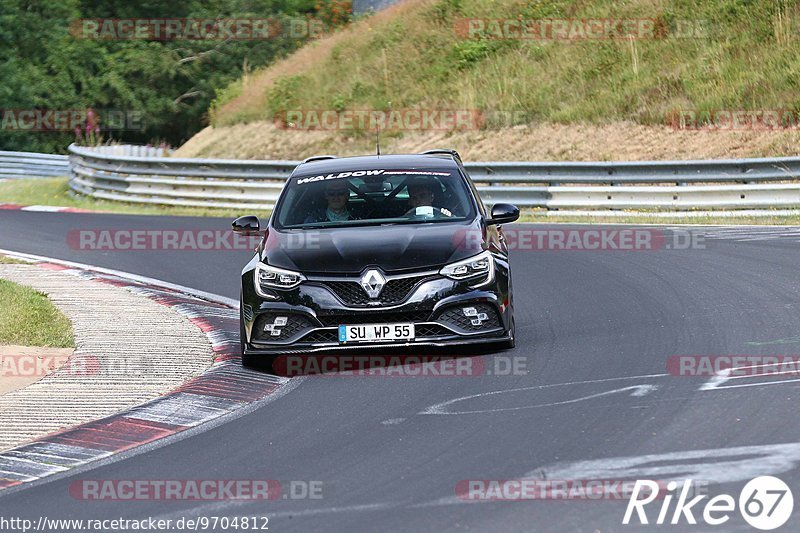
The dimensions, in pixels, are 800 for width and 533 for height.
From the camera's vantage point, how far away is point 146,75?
61.0m

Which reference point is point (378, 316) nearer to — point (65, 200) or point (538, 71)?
point (65, 200)

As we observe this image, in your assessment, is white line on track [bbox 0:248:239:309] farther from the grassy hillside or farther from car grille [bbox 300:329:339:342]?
the grassy hillside

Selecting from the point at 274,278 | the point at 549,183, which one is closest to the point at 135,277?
the point at 274,278

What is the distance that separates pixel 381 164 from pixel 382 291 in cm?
217

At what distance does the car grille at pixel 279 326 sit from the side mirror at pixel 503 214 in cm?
193

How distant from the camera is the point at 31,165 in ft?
136

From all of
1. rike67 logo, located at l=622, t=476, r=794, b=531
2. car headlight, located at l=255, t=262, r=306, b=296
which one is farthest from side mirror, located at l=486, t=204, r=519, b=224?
rike67 logo, located at l=622, t=476, r=794, b=531

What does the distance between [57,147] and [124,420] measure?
2081 inches

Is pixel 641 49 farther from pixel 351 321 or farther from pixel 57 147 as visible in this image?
pixel 57 147

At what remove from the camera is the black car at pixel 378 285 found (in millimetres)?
10008

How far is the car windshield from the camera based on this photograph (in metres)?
11.2

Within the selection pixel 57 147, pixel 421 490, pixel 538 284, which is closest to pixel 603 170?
pixel 538 284

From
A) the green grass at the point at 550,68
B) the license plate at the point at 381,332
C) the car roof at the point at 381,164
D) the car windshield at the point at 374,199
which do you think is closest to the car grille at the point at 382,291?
the license plate at the point at 381,332

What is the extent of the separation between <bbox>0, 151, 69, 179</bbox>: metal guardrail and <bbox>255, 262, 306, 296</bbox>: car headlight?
31.9 m
